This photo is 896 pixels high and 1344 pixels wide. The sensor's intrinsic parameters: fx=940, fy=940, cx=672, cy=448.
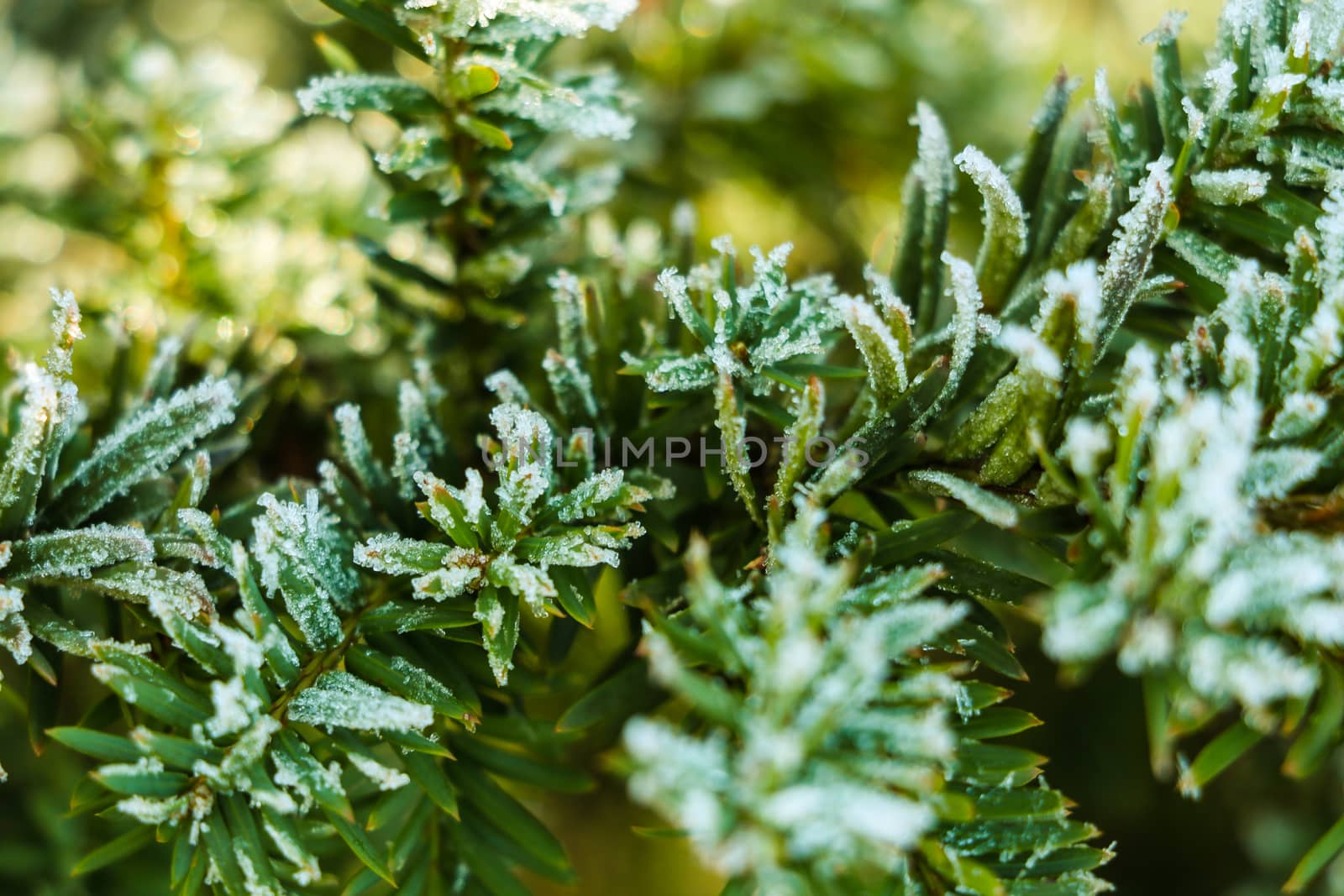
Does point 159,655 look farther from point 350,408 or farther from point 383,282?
point 383,282


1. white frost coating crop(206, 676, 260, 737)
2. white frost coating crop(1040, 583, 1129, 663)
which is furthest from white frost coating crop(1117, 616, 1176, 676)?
white frost coating crop(206, 676, 260, 737)

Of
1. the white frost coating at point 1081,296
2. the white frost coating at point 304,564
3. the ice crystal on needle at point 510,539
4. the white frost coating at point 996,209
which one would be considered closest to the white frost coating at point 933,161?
the white frost coating at point 996,209

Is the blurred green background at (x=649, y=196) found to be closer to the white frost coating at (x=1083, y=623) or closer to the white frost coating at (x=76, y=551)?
the white frost coating at (x=76, y=551)

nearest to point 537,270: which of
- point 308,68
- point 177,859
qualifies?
point 177,859

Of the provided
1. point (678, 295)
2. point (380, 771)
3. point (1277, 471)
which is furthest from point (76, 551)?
point (1277, 471)

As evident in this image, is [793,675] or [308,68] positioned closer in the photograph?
[793,675]

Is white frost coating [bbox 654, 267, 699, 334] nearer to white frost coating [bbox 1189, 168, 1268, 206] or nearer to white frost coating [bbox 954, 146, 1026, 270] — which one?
white frost coating [bbox 954, 146, 1026, 270]

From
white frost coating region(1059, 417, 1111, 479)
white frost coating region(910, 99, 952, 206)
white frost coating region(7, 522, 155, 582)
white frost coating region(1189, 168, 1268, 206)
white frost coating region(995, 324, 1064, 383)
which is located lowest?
white frost coating region(1059, 417, 1111, 479)
